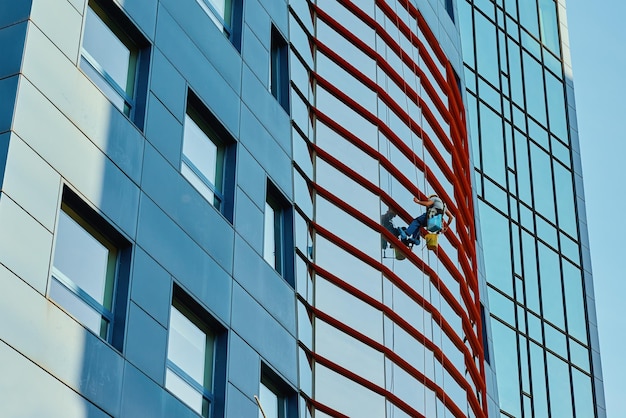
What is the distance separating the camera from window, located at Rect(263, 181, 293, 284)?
24789 mm

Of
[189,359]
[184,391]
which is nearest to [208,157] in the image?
[189,359]

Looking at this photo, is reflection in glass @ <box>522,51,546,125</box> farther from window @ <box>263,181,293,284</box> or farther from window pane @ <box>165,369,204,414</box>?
window pane @ <box>165,369,204,414</box>

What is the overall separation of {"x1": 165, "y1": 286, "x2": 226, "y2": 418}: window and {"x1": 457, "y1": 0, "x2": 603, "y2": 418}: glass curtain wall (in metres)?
18.2

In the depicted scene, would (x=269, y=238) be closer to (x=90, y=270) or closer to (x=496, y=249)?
(x=90, y=270)

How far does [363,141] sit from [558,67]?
2368cm

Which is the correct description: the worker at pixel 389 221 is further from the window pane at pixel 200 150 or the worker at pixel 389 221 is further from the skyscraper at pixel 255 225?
the window pane at pixel 200 150

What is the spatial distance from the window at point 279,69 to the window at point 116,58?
19.4 ft

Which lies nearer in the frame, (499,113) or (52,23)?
(52,23)

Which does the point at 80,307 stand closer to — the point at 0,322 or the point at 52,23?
the point at 0,322

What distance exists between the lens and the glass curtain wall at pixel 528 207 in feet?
133

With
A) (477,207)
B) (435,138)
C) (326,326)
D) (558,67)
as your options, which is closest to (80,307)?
(326,326)

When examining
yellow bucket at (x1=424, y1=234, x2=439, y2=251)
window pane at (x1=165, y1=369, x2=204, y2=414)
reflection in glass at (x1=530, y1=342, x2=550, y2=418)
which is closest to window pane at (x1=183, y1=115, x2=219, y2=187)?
window pane at (x1=165, y1=369, x2=204, y2=414)

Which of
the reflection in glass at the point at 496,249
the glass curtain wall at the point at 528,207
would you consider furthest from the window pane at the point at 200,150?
the reflection in glass at the point at 496,249

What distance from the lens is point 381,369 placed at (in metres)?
26.8
